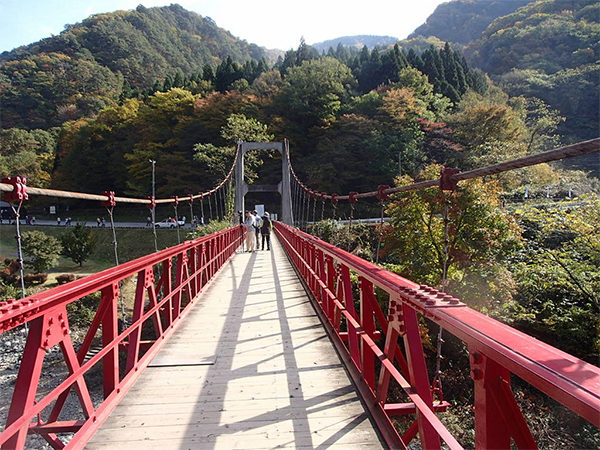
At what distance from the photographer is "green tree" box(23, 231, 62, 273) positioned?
2301 cm

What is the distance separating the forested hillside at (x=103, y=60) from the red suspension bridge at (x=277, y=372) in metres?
67.6

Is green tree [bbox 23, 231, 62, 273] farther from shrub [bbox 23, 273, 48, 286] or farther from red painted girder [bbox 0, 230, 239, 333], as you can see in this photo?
red painted girder [bbox 0, 230, 239, 333]

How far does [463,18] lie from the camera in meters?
101

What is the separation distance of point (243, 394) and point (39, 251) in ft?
81.7

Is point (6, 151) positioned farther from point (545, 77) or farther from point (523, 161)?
point (545, 77)

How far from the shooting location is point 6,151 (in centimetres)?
4866

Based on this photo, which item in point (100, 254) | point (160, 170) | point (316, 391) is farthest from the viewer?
point (160, 170)

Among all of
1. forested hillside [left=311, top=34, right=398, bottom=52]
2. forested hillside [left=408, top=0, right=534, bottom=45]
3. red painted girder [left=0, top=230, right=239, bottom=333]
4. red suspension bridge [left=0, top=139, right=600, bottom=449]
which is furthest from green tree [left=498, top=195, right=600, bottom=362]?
forested hillside [left=311, top=34, right=398, bottom=52]

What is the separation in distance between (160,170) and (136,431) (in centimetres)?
4227

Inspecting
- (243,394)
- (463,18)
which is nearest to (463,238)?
(243,394)

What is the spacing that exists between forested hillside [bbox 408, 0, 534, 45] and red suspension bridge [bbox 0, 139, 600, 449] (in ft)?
351

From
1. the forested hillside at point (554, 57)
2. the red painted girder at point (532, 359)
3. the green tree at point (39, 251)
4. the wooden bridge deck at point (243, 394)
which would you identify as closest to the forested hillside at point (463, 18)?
the forested hillside at point (554, 57)

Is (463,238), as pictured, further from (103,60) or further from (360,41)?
(360,41)

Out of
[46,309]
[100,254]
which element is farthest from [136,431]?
[100,254]
